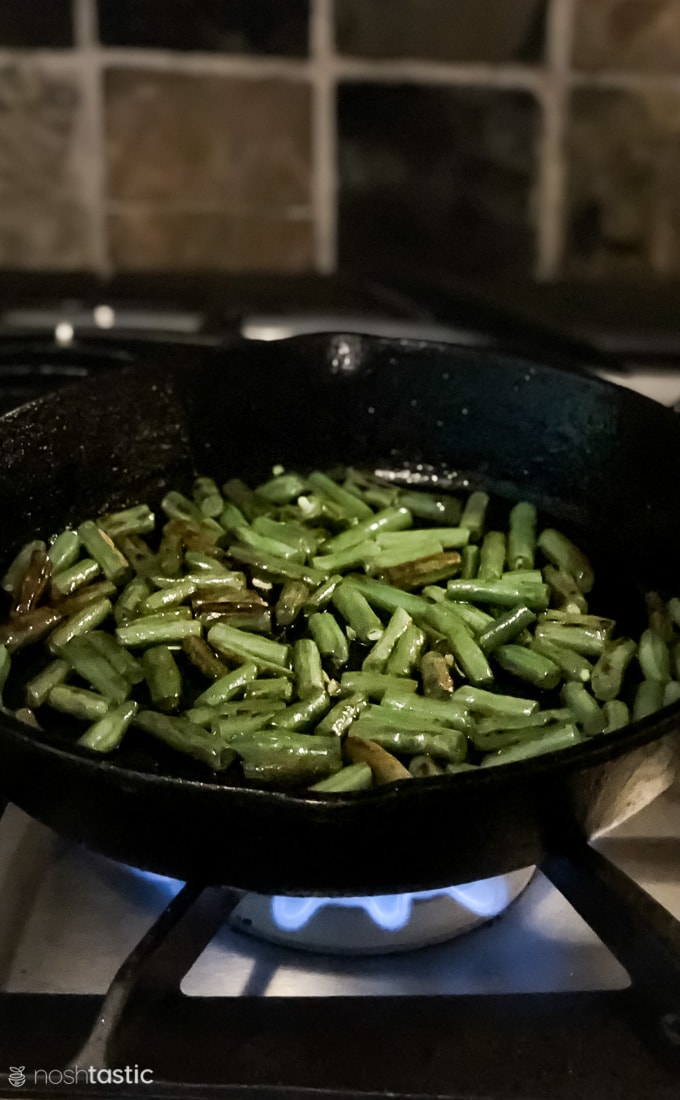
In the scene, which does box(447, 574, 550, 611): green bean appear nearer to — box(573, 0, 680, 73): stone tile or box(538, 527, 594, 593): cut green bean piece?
box(538, 527, 594, 593): cut green bean piece

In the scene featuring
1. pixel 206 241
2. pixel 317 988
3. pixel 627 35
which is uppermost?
pixel 627 35

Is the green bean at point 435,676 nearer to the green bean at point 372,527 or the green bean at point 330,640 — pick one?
the green bean at point 330,640

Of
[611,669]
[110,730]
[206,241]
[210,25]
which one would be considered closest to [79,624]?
[110,730]

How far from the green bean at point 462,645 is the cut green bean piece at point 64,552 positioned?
0.38m

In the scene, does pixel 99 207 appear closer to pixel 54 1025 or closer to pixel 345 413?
pixel 345 413

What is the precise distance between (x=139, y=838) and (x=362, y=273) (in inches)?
46.1

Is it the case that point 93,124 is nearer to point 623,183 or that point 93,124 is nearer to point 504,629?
point 623,183

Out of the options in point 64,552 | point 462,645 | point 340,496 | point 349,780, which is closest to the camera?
point 349,780

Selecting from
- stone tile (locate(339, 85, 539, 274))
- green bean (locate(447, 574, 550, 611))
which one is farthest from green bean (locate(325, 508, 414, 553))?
stone tile (locate(339, 85, 539, 274))

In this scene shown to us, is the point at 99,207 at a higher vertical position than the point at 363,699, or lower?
higher

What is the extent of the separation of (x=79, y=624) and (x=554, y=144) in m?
1.09

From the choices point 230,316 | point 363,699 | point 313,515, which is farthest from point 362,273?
point 363,699

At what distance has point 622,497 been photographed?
1.19m

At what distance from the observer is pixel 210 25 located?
155 centimetres
